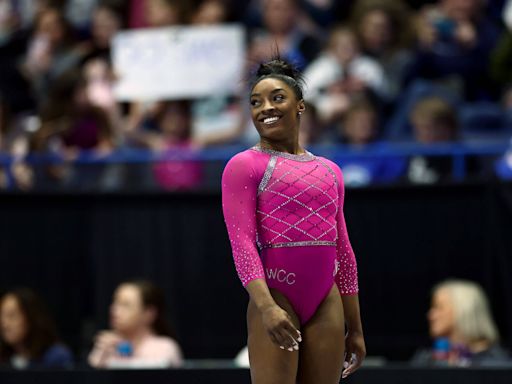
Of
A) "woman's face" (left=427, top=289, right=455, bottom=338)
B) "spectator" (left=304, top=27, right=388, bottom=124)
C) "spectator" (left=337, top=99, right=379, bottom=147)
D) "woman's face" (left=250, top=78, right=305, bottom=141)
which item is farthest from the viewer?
"spectator" (left=304, top=27, right=388, bottom=124)

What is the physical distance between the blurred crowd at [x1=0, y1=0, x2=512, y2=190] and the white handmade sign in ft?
0.50

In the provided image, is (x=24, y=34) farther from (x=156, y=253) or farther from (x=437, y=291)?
(x=437, y=291)

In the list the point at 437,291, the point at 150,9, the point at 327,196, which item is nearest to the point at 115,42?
the point at 150,9

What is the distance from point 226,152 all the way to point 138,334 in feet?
5.40

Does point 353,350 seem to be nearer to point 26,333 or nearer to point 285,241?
point 285,241

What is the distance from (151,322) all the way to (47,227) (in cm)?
138

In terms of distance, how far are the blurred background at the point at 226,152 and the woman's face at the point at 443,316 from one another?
477 mm

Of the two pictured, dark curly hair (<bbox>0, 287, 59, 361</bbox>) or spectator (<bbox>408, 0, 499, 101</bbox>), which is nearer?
dark curly hair (<bbox>0, 287, 59, 361</bbox>)

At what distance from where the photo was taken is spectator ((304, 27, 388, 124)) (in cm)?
934

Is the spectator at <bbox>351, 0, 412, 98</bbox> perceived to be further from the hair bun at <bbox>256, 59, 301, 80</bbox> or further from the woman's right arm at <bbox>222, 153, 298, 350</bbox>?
the woman's right arm at <bbox>222, 153, 298, 350</bbox>

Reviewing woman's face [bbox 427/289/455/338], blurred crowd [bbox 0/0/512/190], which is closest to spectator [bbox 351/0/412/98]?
blurred crowd [bbox 0/0/512/190]

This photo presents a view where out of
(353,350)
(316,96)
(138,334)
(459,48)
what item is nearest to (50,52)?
(316,96)

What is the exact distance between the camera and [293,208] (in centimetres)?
416

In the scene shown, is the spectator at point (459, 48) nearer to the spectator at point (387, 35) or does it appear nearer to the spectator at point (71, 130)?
the spectator at point (387, 35)
